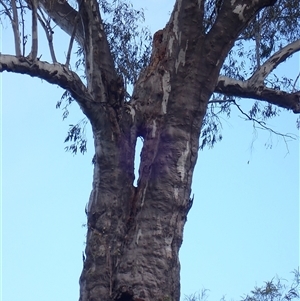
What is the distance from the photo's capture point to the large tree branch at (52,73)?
5242mm

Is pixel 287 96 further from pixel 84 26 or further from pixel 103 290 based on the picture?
pixel 103 290

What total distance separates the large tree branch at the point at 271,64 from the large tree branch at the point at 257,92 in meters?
0.07

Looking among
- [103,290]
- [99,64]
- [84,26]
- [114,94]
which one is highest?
[84,26]

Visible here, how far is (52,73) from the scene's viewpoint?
213 inches

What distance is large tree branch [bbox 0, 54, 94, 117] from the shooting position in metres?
5.24

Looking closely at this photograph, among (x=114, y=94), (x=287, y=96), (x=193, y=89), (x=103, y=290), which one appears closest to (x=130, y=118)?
(x=114, y=94)

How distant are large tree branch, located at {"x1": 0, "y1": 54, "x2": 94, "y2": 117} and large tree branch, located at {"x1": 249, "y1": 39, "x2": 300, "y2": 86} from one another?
187cm

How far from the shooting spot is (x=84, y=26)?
5.73 m

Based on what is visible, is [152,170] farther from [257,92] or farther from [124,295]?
[257,92]

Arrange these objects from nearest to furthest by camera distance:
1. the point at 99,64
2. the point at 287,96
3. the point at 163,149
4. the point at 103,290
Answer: the point at 103,290
the point at 163,149
the point at 99,64
the point at 287,96

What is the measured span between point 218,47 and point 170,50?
0.40 meters

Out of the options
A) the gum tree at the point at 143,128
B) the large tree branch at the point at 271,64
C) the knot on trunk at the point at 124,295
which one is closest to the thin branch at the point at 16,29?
the gum tree at the point at 143,128

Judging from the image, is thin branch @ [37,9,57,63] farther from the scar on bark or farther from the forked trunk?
the scar on bark

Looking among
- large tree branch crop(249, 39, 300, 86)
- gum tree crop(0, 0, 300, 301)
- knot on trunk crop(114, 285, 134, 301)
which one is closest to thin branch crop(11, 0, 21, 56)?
gum tree crop(0, 0, 300, 301)
